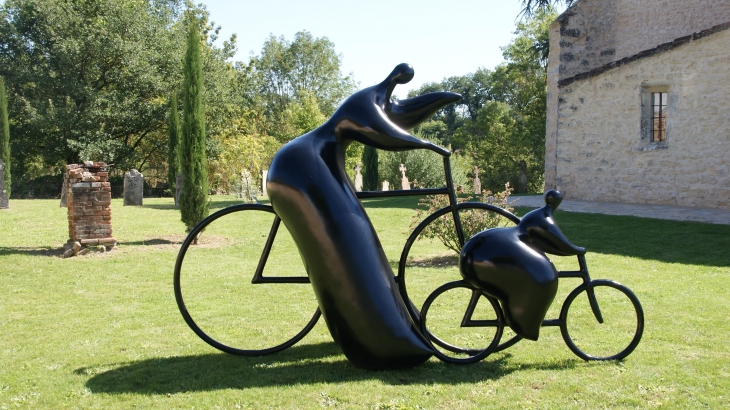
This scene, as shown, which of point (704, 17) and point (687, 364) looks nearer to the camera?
point (687, 364)

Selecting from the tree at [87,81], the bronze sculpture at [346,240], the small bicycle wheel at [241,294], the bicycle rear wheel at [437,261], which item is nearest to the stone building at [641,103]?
the bicycle rear wheel at [437,261]

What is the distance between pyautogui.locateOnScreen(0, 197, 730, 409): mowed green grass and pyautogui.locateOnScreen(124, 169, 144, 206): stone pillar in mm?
9420

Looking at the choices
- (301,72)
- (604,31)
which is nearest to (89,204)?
(604,31)

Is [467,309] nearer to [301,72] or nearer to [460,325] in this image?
[460,325]

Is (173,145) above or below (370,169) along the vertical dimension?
above

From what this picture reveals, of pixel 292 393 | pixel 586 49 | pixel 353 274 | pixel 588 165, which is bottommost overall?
pixel 292 393

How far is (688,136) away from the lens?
46.1 ft

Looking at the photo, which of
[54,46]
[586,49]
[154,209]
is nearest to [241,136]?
[54,46]

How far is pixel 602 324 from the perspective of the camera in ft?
17.4

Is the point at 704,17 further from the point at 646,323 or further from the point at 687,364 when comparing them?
the point at 687,364

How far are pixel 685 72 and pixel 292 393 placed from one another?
13.7m

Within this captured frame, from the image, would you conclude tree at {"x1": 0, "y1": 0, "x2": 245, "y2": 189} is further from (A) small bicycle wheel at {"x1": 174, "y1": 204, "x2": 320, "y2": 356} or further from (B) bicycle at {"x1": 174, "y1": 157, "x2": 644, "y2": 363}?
(B) bicycle at {"x1": 174, "y1": 157, "x2": 644, "y2": 363}

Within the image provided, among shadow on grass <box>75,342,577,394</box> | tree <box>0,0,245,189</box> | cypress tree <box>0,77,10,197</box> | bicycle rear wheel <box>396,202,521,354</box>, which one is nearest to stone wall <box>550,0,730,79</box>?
bicycle rear wheel <box>396,202,521,354</box>

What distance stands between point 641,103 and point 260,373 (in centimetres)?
1386
